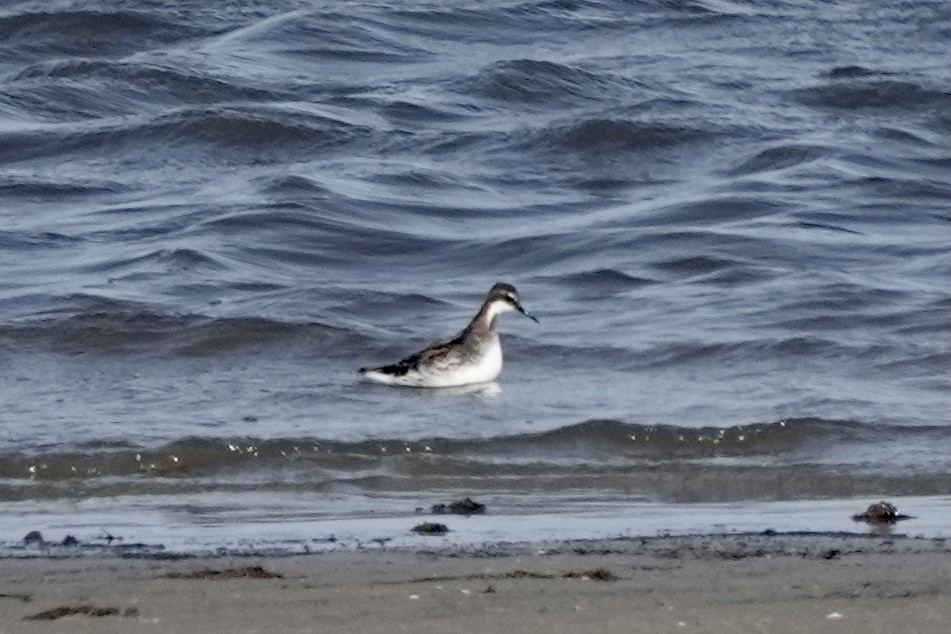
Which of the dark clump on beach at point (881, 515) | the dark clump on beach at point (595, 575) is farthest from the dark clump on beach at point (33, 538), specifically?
the dark clump on beach at point (881, 515)

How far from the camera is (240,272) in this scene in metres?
12.6

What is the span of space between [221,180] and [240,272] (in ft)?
9.51

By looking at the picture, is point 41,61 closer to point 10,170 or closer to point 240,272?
point 10,170

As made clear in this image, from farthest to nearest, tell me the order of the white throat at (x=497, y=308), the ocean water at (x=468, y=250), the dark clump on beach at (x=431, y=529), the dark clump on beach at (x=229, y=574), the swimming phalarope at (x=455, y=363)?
the white throat at (x=497, y=308)
the swimming phalarope at (x=455, y=363)
the ocean water at (x=468, y=250)
the dark clump on beach at (x=431, y=529)
the dark clump on beach at (x=229, y=574)

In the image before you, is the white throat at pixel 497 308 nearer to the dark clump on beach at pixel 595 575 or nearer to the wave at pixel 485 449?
the wave at pixel 485 449

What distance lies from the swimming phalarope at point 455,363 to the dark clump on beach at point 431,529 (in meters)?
3.23

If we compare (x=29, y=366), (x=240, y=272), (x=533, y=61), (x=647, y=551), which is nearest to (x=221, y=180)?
(x=240, y=272)

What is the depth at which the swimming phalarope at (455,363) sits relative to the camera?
10.2 metres

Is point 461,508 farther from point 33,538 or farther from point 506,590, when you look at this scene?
point 506,590

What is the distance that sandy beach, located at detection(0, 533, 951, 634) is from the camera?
5293 millimetres

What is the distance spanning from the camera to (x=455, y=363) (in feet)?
34.1

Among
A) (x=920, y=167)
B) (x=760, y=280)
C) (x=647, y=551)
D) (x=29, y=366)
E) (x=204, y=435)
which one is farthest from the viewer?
(x=920, y=167)

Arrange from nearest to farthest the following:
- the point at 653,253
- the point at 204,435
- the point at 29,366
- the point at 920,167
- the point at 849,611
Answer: the point at 849,611
the point at 204,435
the point at 29,366
the point at 653,253
the point at 920,167

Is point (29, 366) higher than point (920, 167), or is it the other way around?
point (920, 167)
